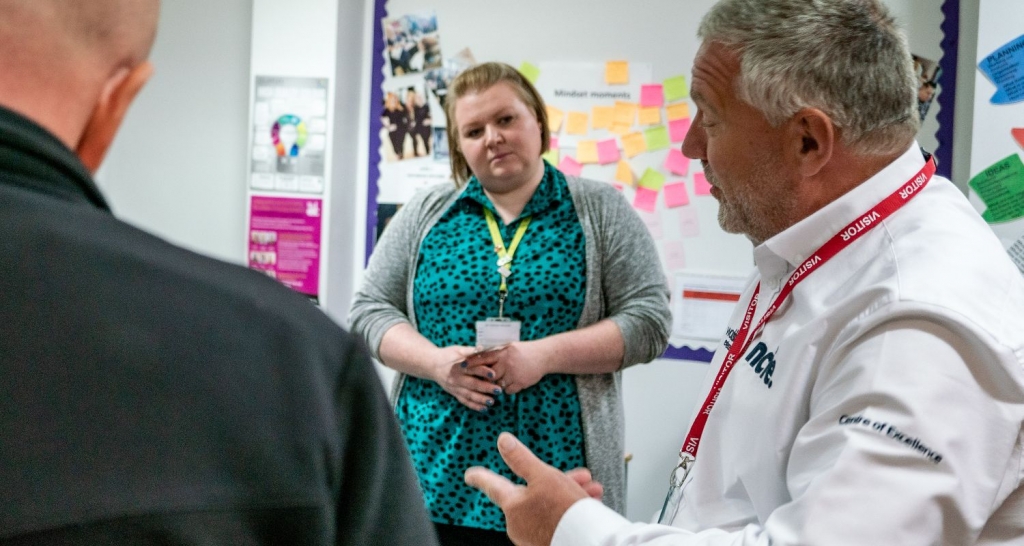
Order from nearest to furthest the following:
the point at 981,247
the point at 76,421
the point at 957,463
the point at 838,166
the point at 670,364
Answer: the point at 76,421 < the point at 957,463 < the point at 981,247 < the point at 838,166 < the point at 670,364

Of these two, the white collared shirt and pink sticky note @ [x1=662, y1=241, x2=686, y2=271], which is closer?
the white collared shirt

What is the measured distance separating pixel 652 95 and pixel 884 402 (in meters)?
2.36

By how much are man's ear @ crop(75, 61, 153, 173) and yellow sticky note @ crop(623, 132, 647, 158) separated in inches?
104

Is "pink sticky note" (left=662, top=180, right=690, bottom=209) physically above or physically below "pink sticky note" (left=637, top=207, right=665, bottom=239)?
above

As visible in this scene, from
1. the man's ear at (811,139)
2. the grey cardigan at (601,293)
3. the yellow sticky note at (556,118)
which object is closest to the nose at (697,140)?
the man's ear at (811,139)

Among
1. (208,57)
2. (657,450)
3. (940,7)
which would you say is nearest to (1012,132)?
(940,7)

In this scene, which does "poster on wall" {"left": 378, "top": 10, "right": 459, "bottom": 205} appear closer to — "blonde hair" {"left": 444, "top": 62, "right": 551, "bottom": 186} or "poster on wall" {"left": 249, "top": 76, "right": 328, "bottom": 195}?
"poster on wall" {"left": 249, "top": 76, "right": 328, "bottom": 195}

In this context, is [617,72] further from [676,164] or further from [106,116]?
[106,116]

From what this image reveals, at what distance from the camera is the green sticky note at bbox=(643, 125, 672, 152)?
3.00m

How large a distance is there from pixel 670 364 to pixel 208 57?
2.37 metres

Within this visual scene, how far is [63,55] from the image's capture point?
457mm

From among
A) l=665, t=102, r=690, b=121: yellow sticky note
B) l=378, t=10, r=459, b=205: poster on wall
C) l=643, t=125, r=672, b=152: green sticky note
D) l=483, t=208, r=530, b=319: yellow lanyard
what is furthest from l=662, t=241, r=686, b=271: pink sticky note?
l=483, t=208, r=530, b=319: yellow lanyard

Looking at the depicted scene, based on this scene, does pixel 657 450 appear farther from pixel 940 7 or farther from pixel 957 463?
pixel 957 463

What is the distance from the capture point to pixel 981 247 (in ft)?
2.93
